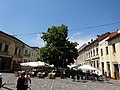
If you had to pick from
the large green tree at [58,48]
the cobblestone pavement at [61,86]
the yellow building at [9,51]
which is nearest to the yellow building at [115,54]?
the cobblestone pavement at [61,86]

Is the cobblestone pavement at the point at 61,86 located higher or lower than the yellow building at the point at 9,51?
lower

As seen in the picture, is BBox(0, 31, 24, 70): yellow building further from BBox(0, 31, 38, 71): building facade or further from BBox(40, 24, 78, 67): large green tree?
BBox(40, 24, 78, 67): large green tree

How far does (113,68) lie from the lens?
953 inches

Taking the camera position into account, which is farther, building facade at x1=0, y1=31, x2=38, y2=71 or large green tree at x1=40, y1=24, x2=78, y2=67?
building facade at x1=0, y1=31, x2=38, y2=71

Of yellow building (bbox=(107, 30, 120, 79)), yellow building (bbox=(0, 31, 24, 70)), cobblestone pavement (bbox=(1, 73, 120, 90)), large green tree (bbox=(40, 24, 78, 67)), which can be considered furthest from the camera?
yellow building (bbox=(0, 31, 24, 70))

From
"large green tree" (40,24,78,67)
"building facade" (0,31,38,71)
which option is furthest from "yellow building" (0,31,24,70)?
"large green tree" (40,24,78,67)

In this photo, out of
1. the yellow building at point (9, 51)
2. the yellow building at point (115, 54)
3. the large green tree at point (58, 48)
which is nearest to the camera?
the yellow building at point (115, 54)

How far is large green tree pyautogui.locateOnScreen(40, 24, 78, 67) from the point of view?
2886 centimetres

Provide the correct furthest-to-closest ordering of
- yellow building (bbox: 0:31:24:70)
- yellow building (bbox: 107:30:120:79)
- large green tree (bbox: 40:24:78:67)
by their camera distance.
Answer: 1. yellow building (bbox: 0:31:24:70)
2. large green tree (bbox: 40:24:78:67)
3. yellow building (bbox: 107:30:120:79)

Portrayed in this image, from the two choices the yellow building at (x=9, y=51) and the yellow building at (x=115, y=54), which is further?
the yellow building at (x=9, y=51)

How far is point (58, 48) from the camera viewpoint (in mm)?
29078

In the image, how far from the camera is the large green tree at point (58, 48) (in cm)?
2886

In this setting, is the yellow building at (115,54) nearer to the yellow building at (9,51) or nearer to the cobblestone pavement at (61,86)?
the cobblestone pavement at (61,86)

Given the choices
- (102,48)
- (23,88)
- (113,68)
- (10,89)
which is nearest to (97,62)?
(102,48)
